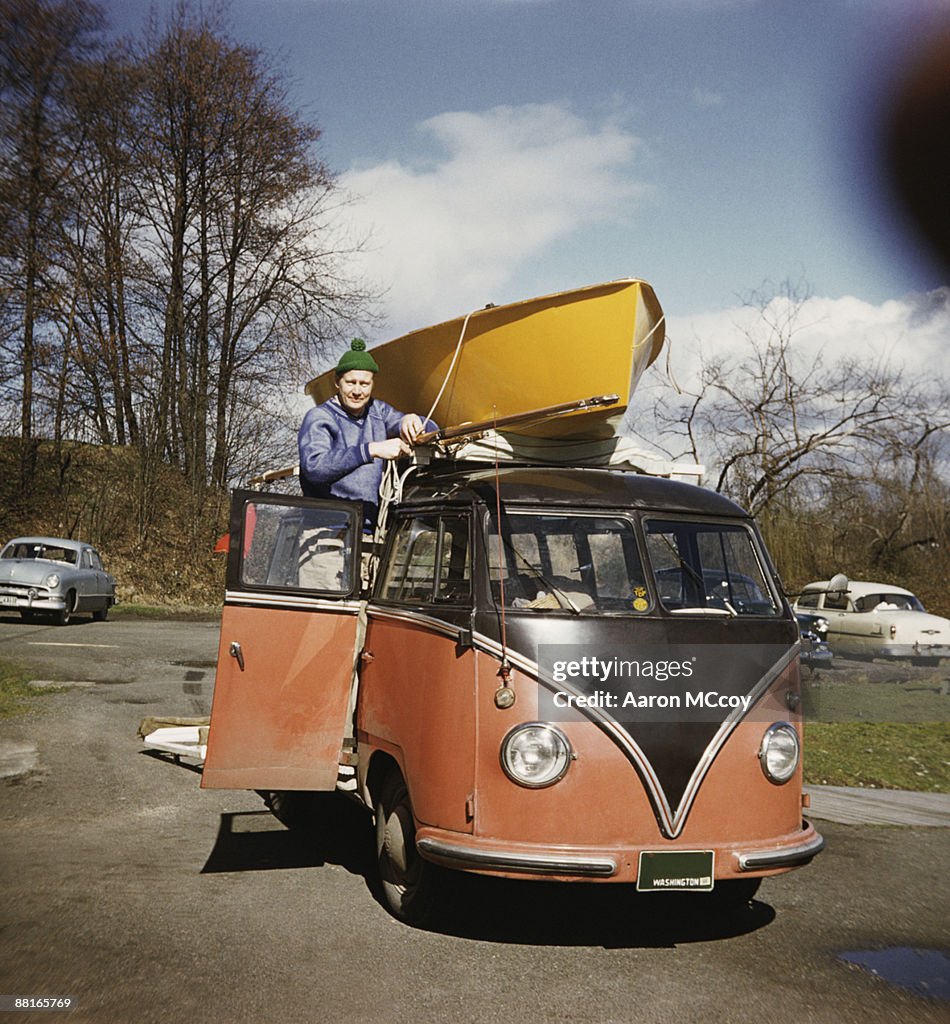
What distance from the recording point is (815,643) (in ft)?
65.3

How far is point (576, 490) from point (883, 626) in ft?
55.9

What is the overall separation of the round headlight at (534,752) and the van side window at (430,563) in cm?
77

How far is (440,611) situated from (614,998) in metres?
1.98

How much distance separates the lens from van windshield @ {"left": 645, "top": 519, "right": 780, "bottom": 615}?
5785 mm

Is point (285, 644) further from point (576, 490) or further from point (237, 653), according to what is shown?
point (576, 490)

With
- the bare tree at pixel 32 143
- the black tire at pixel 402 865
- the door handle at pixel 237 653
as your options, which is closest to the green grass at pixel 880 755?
the black tire at pixel 402 865

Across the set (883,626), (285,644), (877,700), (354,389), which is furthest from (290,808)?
(883,626)

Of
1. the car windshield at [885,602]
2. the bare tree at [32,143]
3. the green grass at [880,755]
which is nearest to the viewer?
the bare tree at [32,143]

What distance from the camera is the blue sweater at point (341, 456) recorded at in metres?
6.71

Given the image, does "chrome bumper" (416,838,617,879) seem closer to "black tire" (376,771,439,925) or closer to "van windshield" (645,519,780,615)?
"black tire" (376,771,439,925)

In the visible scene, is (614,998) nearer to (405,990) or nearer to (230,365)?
(405,990)

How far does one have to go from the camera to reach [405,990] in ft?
15.0

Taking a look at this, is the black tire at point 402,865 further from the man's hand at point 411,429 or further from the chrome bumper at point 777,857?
the man's hand at point 411,429

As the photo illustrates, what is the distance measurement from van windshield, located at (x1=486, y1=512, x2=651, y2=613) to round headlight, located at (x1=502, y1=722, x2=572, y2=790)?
67 centimetres
